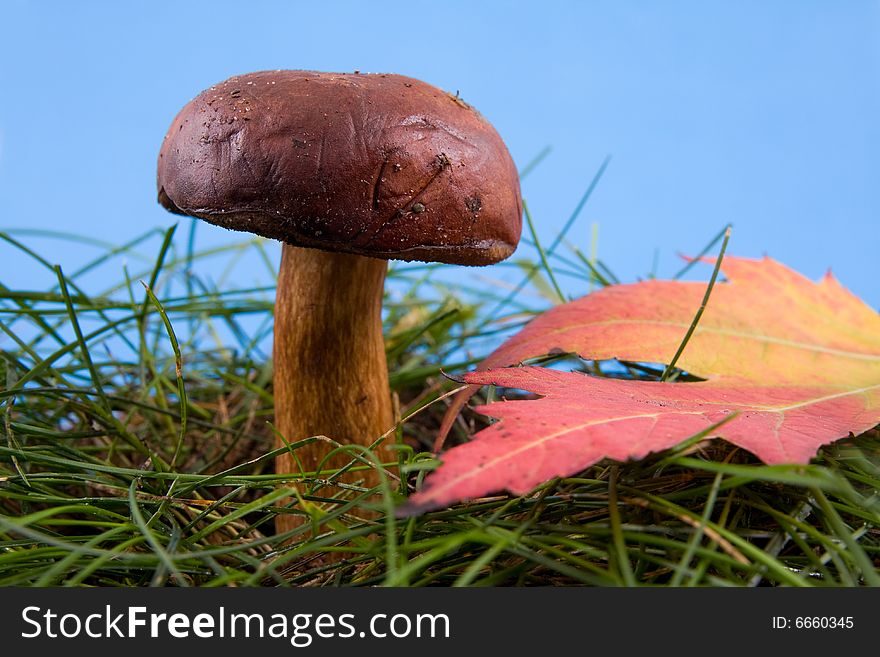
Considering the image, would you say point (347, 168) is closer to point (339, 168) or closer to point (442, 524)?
point (339, 168)

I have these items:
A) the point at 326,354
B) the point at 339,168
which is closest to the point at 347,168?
the point at 339,168

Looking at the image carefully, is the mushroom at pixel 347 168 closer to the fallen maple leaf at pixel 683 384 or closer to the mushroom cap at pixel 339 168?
the mushroom cap at pixel 339 168

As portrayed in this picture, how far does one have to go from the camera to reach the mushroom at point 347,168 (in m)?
0.77

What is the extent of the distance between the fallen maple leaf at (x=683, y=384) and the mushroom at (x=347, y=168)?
0.17 meters

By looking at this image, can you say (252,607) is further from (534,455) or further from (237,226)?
(237,226)

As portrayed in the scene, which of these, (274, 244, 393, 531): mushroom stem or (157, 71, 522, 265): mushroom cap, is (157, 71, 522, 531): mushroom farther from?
(274, 244, 393, 531): mushroom stem

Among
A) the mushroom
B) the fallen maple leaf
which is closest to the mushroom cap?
the mushroom

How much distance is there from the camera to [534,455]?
48cm

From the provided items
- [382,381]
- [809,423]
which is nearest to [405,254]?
[382,381]

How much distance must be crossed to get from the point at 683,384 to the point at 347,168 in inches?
16.3

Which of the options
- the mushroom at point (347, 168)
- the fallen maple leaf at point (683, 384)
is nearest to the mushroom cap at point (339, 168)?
the mushroom at point (347, 168)

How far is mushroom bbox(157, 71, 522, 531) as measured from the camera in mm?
768

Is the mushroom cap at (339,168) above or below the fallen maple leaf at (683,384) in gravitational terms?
above

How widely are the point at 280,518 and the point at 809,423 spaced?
71 centimetres
